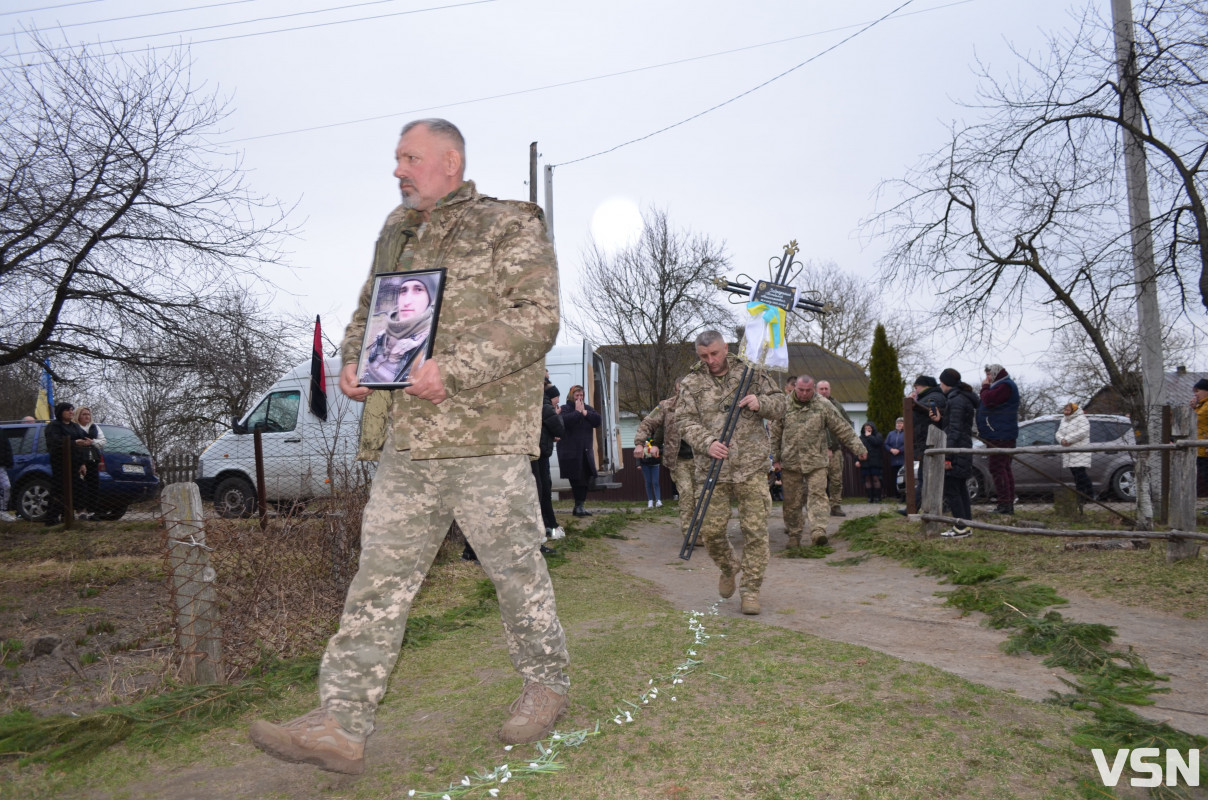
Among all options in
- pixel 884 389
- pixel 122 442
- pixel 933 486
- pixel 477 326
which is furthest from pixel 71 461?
pixel 884 389

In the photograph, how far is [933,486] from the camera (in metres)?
10.4

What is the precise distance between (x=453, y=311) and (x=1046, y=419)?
16.2m

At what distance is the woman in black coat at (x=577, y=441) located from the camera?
12586 mm

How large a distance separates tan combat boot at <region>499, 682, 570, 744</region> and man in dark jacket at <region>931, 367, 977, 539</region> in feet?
25.2

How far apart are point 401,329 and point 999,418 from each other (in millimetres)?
10772

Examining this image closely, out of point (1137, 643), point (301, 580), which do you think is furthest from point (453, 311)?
point (1137, 643)

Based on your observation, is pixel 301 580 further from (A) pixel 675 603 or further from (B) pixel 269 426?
(B) pixel 269 426

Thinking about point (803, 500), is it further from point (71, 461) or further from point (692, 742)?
point (71, 461)

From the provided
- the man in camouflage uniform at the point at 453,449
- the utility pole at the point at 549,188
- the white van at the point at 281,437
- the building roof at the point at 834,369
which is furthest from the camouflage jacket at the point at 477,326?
the building roof at the point at 834,369

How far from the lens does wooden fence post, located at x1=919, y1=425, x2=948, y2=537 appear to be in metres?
10.4

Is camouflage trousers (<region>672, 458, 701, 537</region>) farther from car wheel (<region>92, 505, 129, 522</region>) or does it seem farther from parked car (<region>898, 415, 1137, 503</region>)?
car wheel (<region>92, 505, 129, 522</region>)

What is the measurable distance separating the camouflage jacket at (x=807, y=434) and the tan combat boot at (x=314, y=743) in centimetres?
807

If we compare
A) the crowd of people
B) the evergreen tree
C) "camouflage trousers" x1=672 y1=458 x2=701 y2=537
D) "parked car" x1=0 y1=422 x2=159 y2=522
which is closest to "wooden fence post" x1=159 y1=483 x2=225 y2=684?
"camouflage trousers" x1=672 y1=458 x2=701 y2=537

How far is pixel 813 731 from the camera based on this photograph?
3.29 m
